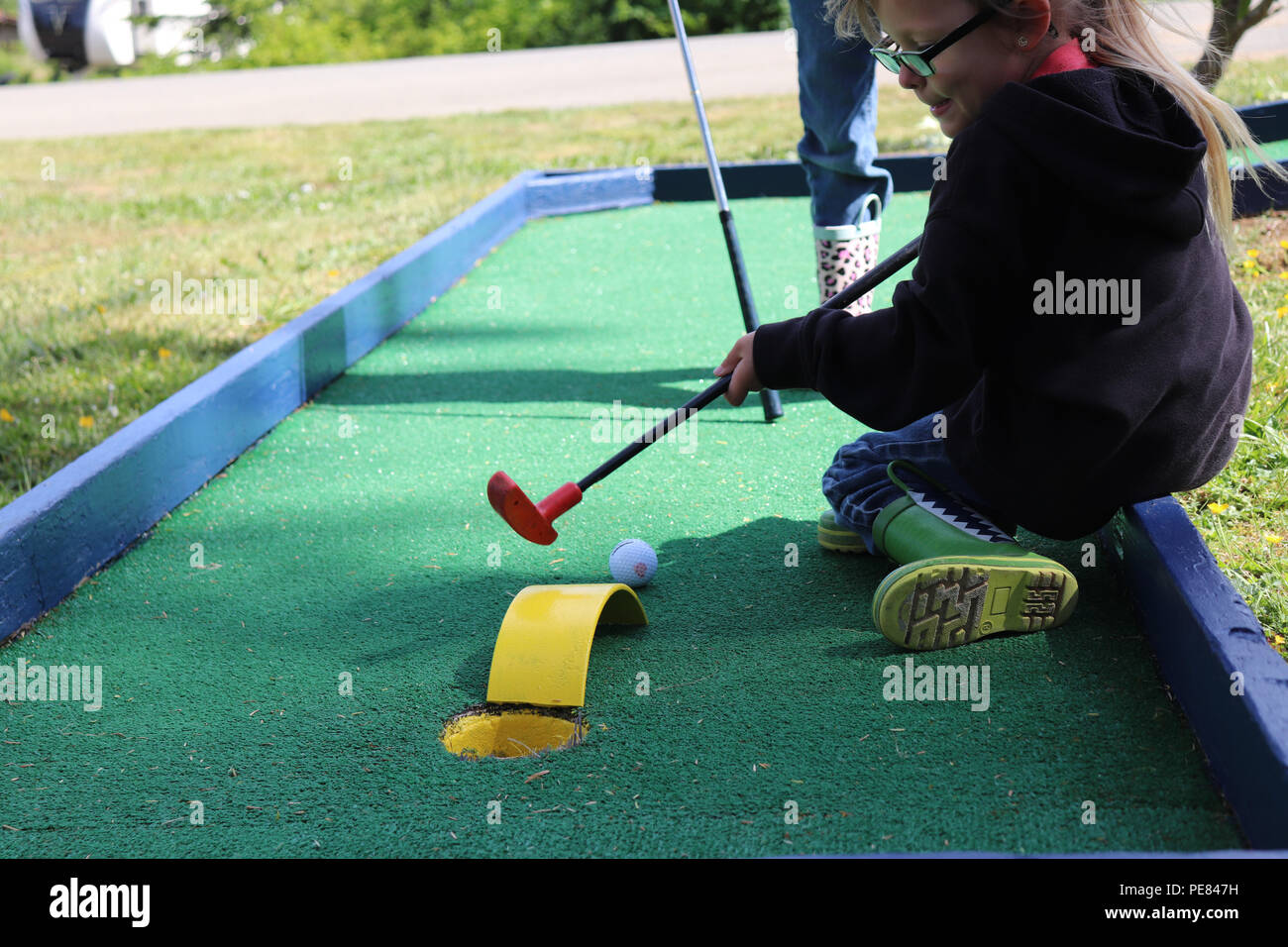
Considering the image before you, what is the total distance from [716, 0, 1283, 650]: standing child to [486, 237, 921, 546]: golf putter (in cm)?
13

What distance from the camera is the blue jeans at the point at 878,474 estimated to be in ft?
Answer: 8.13

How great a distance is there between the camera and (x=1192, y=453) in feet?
7.05

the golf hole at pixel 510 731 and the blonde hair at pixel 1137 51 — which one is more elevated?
the blonde hair at pixel 1137 51

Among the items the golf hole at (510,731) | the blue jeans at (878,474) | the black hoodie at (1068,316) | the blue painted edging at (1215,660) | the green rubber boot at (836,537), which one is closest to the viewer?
the blue painted edging at (1215,660)

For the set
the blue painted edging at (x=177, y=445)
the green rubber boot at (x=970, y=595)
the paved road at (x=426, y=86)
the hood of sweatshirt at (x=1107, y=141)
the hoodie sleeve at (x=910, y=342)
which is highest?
the hood of sweatshirt at (x=1107, y=141)

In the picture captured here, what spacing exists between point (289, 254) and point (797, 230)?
2238mm

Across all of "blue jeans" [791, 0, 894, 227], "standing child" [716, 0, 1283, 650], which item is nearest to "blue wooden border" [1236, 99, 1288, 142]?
"blue jeans" [791, 0, 894, 227]

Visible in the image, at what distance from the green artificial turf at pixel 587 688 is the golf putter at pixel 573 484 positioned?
203mm

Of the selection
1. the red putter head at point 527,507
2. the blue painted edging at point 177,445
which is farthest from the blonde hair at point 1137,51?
the blue painted edging at point 177,445

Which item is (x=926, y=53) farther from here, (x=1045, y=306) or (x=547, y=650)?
(x=547, y=650)

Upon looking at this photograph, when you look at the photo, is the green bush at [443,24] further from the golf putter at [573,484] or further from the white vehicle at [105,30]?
the golf putter at [573,484]

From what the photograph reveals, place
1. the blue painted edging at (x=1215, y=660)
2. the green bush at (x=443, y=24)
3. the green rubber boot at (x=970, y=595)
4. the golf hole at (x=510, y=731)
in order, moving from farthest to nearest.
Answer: the green bush at (x=443, y=24) → the green rubber boot at (x=970, y=595) → the golf hole at (x=510, y=731) → the blue painted edging at (x=1215, y=660)
